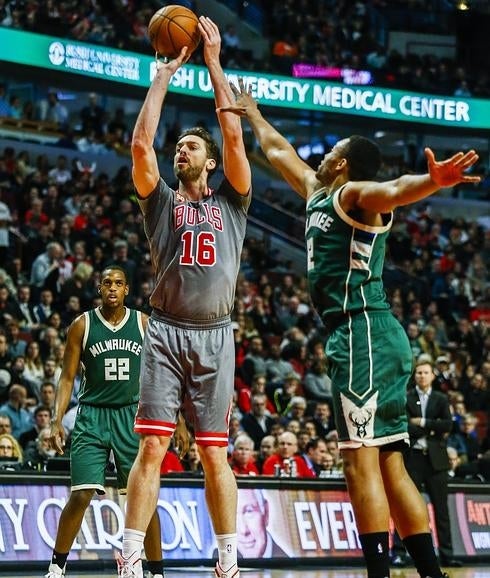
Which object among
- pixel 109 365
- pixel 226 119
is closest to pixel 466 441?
pixel 109 365

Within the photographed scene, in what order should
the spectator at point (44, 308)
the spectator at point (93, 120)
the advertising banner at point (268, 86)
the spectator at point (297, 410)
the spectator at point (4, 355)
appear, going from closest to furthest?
the spectator at point (4, 355) → the spectator at point (297, 410) → the spectator at point (44, 308) → the advertising banner at point (268, 86) → the spectator at point (93, 120)

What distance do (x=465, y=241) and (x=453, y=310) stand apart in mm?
3652

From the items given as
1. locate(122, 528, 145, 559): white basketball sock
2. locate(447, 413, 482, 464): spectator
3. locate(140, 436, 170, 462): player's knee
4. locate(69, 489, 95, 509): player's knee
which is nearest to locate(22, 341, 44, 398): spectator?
locate(447, 413, 482, 464): spectator

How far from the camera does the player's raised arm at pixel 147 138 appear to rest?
690cm

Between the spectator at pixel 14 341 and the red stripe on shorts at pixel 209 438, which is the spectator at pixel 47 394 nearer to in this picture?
the spectator at pixel 14 341

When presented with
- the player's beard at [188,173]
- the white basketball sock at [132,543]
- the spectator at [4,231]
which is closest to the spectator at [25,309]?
the spectator at [4,231]

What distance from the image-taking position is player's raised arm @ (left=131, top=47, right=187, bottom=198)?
22.6 ft

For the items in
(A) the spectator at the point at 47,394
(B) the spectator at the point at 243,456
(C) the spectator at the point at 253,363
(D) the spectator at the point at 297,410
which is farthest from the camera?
(C) the spectator at the point at 253,363

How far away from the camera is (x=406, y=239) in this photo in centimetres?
2691

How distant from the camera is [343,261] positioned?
21.3 feet

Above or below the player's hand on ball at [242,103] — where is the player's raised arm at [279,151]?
below

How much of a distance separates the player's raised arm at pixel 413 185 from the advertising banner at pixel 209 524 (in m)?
5.68

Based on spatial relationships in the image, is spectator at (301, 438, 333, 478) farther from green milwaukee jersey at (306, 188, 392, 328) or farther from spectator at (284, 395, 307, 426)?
green milwaukee jersey at (306, 188, 392, 328)

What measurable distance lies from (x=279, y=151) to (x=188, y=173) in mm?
559
